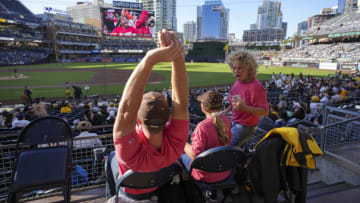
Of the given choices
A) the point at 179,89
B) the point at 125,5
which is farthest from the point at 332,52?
the point at 179,89

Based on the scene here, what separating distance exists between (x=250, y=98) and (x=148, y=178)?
162 centimetres

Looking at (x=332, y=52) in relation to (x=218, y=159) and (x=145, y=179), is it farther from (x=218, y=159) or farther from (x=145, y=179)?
(x=145, y=179)

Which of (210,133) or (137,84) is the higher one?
(137,84)

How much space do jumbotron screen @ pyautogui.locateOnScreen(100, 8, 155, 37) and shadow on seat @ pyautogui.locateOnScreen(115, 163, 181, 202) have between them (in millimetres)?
52965

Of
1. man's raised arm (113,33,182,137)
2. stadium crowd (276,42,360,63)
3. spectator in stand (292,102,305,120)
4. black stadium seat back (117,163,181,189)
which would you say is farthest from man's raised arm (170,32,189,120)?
stadium crowd (276,42,360,63)

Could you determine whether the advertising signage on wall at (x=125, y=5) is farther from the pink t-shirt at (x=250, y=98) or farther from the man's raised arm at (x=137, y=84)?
the man's raised arm at (x=137, y=84)

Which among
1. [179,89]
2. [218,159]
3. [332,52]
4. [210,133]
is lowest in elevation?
[218,159]

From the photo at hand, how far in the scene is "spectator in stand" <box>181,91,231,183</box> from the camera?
221cm

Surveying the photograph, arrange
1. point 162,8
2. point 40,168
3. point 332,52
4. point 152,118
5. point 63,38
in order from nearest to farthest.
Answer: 1. point 152,118
2. point 40,168
3. point 162,8
4. point 332,52
5. point 63,38

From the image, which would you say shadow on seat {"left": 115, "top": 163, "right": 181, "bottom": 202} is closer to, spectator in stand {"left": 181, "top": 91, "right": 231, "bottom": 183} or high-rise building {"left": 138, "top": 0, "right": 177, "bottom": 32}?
spectator in stand {"left": 181, "top": 91, "right": 231, "bottom": 183}

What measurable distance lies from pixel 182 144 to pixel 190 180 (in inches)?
17.1

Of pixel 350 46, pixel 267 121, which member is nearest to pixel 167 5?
pixel 350 46

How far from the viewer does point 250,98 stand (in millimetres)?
2627

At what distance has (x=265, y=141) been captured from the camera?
2.35m
